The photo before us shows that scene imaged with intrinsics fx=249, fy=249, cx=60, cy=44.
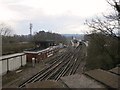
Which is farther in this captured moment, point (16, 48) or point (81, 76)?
point (16, 48)

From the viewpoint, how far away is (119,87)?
2354 millimetres

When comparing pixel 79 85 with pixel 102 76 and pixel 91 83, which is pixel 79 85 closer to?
pixel 91 83

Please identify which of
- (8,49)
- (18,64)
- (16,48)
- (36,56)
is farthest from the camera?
(16,48)

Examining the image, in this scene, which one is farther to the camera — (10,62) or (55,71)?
(55,71)

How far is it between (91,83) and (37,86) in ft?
1.79

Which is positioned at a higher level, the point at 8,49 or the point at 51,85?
the point at 51,85

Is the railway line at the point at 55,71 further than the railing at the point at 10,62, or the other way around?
the railing at the point at 10,62

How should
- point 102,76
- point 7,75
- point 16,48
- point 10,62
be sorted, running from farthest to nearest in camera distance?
point 16,48 < point 10,62 < point 7,75 < point 102,76

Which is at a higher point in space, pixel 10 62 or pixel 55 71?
pixel 10 62

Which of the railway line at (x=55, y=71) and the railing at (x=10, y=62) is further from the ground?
the railing at (x=10, y=62)

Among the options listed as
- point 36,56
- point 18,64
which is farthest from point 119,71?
point 36,56

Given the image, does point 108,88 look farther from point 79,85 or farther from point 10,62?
point 10,62

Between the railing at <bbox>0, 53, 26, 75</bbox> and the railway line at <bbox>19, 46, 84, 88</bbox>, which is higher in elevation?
the railing at <bbox>0, 53, 26, 75</bbox>

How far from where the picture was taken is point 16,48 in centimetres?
5962
